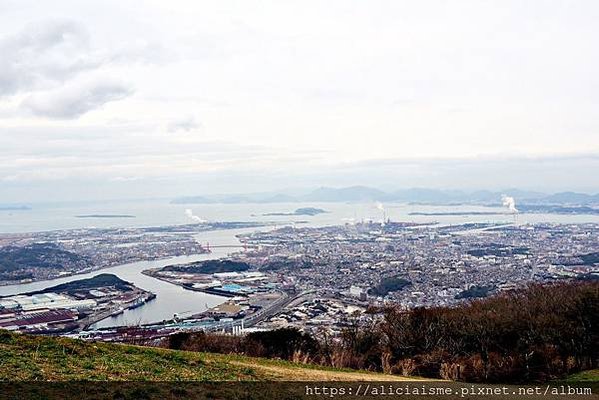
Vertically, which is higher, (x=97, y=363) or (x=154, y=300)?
(x=97, y=363)

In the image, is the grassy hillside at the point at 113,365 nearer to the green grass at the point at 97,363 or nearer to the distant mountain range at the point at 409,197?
the green grass at the point at 97,363

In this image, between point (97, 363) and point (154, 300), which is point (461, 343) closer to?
point (97, 363)

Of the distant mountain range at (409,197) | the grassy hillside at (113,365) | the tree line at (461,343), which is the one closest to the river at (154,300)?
the tree line at (461,343)

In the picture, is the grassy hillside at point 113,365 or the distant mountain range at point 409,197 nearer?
the grassy hillside at point 113,365

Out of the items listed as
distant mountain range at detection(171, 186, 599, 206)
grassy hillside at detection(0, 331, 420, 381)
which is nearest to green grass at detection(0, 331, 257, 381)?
grassy hillside at detection(0, 331, 420, 381)

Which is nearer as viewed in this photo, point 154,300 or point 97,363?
point 97,363

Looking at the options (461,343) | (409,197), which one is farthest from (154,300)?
(409,197)

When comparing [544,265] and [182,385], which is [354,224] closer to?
[544,265]
